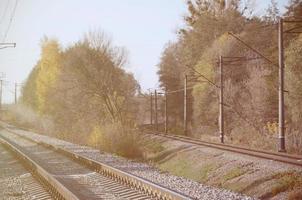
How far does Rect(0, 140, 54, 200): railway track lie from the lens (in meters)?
15.4

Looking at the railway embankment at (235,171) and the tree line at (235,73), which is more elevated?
the tree line at (235,73)

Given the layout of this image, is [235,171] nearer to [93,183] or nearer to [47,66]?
[93,183]

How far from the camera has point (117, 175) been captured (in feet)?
61.8

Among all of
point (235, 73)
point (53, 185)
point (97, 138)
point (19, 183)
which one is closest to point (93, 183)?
point (53, 185)

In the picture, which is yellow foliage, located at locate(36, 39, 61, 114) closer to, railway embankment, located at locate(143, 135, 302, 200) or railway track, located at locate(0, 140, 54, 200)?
railway embankment, located at locate(143, 135, 302, 200)

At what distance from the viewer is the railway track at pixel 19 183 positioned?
50.4 feet

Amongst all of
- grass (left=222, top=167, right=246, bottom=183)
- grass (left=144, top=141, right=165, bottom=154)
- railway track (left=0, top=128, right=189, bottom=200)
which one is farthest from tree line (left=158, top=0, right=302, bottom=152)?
railway track (left=0, top=128, right=189, bottom=200)

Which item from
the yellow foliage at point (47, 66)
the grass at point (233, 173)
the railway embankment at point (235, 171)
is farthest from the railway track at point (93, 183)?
the yellow foliage at point (47, 66)

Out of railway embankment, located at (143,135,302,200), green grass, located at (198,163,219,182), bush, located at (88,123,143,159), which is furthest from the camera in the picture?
bush, located at (88,123,143,159)

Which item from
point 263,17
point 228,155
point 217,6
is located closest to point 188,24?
point 217,6

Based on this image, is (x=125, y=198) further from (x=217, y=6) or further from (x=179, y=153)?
(x=217, y=6)

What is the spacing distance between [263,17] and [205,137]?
23.8 meters

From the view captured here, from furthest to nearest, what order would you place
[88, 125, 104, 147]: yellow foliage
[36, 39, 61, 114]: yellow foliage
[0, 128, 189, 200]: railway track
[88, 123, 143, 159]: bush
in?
[36, 39, 61, 114]: yellow foliage → [88, 125, 104, 147]: yellow foliage → [88, 123, 143, 159]: bush → [0, 128, 189, 200]: railway track

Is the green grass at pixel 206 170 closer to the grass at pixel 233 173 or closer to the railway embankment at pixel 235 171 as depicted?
the railway embankment at pixel 235 171
